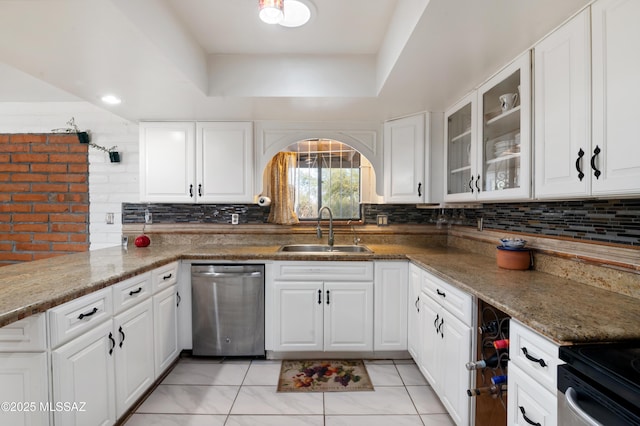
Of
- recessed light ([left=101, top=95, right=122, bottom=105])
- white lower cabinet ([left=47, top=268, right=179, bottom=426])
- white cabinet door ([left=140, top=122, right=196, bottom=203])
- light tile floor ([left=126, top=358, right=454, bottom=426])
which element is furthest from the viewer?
white cabinet door ([left=140, top=122, right=196, bottom=203])

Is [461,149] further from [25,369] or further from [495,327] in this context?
[25,369]

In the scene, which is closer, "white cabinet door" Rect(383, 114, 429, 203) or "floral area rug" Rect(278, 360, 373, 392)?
"floral area rug" Rect(278, 360, 373, 392)

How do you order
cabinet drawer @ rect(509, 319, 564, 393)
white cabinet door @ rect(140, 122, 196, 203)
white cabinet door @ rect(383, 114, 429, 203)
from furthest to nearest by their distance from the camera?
white cabinet door @ rect(140, 122, 196, 203) → white cabinet door @ rect(383, 114, 429, 203) → cabinet drawer @ rect(509, 319, 564, 393)

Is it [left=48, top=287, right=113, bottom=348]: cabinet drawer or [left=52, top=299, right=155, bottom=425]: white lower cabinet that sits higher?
[left=48, top=287, right=113, bottom=348]: cabinet drawer

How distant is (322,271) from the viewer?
2.46m

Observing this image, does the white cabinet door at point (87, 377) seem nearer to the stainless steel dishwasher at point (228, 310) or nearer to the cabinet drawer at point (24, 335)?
the cabinet drawer at point (24, 335)

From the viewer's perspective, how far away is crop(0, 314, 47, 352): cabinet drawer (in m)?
1.17

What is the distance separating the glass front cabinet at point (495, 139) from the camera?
1.56m

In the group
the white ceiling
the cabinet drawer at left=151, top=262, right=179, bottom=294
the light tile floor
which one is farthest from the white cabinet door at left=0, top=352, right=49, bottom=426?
the white ceiling

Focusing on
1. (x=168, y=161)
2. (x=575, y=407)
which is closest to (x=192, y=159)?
(x=168, y=161)

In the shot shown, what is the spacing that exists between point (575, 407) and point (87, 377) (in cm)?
190

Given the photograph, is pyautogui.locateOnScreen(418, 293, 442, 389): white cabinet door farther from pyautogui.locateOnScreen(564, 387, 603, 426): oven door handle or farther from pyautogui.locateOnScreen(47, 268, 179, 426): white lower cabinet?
pyautogui.locateOnScreen(47, 268, 179, 426): white lower cabinet

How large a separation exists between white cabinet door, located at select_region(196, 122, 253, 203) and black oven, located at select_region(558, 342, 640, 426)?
8.10 ft

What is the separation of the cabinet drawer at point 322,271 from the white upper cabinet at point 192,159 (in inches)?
36.6
